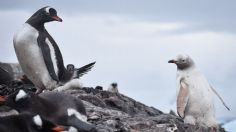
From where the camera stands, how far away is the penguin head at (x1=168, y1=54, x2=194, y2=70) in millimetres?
10430

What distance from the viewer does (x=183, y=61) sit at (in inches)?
411

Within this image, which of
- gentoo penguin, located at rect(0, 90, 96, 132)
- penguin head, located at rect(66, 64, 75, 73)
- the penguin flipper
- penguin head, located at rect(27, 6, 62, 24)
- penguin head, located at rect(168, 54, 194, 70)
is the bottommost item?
penguin head, located at rect(66, 64, 75, 73)

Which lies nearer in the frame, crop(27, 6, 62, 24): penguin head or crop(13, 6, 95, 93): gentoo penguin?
crop(13, 6, 95, 93): gentoo penguin

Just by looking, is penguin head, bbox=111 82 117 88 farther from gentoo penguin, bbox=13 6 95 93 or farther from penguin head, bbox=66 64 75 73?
gentoo penguin, bbox=13 6 95 93

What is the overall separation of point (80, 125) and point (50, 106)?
0.54 m

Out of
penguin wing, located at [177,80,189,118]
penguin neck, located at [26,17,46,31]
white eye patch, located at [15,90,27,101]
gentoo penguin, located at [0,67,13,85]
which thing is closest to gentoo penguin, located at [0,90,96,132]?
white eye patch, located at [15,90,27,101]

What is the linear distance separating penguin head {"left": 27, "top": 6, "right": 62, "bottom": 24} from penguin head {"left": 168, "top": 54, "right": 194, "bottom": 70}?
1.69m

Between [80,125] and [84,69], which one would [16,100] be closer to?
[80,125]

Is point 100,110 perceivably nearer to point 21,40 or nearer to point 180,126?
point 180,126

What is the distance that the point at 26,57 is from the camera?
10109 mm

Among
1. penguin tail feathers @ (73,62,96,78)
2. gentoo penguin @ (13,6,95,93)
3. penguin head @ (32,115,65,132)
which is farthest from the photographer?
penguin tail feathers @ (73,62,96,78)

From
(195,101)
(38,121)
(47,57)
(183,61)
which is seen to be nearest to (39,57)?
(47,57)

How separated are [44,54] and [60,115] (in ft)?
11.4

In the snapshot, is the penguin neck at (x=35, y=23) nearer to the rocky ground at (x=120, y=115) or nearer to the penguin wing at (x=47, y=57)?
the penguin wing at (x=47, y=57)
